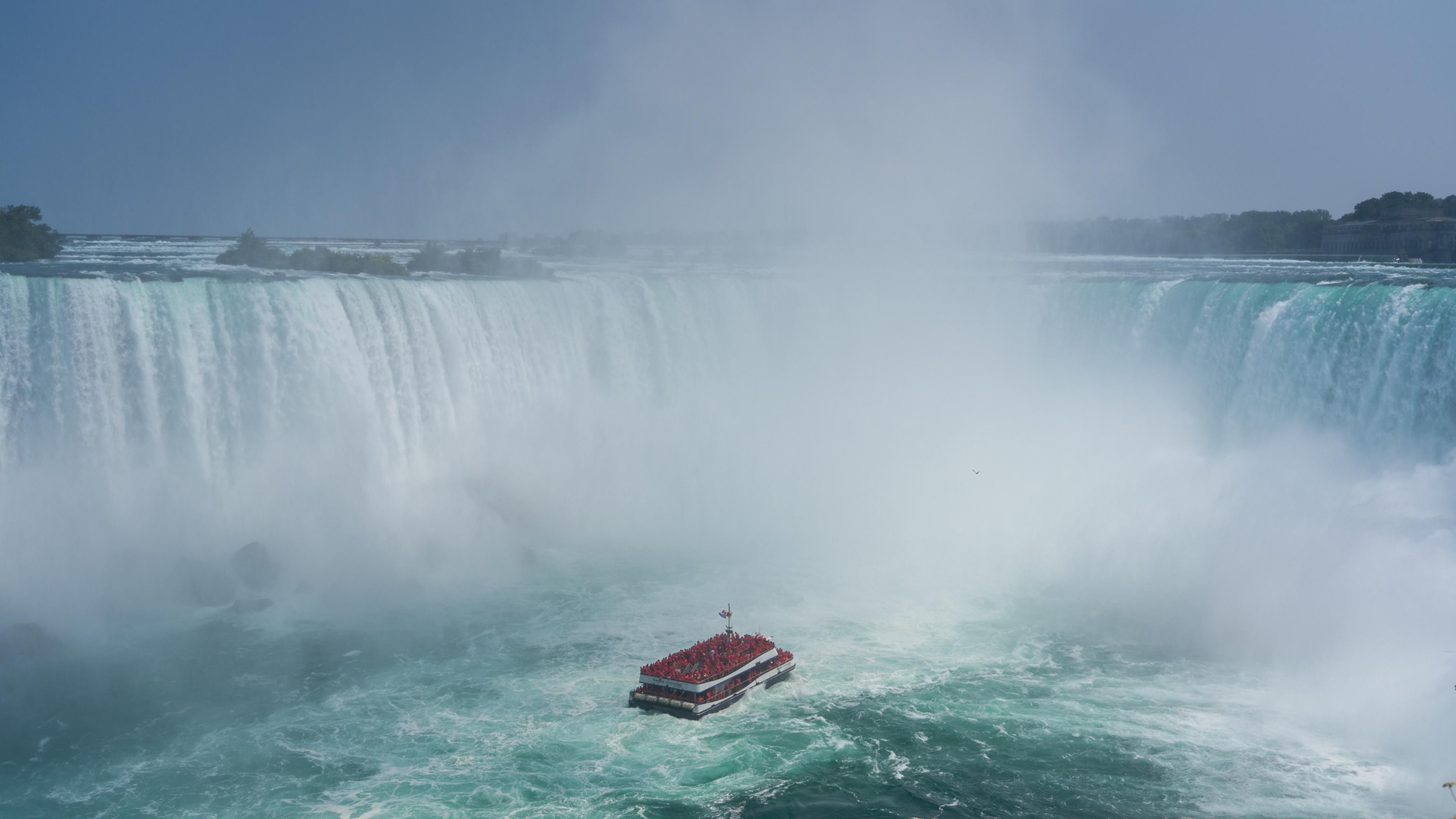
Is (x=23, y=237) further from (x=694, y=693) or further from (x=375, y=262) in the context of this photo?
(x=694, y=693)

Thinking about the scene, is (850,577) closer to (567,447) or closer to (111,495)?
(567,447)

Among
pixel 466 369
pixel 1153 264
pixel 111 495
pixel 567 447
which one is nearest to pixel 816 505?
pixel 567 447

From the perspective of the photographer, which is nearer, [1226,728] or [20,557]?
[1226,728]

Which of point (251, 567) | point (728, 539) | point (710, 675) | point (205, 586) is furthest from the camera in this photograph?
point (728, 539)

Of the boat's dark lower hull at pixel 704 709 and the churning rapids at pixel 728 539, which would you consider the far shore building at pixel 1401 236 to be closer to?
the churning rapids at pixel 728 539

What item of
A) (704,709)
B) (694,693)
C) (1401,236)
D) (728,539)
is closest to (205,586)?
(694,693)

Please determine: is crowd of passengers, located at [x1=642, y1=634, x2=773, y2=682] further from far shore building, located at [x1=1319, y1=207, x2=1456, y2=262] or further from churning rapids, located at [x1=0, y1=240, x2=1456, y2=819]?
far shore building, located at [x1=1319, y1=207, x2=1456, y2=262]
